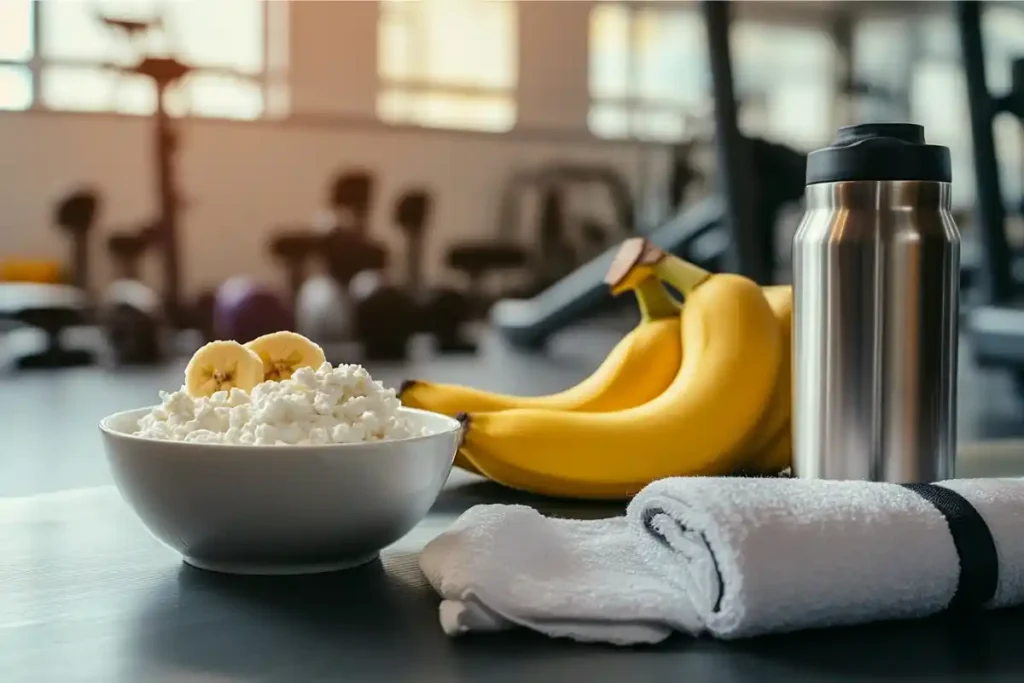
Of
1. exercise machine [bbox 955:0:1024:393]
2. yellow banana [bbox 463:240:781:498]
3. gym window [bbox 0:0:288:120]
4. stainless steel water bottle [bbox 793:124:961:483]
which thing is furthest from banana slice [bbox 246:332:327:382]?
gym window [bbox 0:0:288:120]

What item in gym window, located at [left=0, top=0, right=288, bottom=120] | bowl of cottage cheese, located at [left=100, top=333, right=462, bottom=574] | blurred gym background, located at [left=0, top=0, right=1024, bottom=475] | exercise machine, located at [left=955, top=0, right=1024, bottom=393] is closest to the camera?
bowl of cottage cheese, located at [left=100, top=333, right=462, bottom=574]

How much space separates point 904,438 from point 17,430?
102 centimetres

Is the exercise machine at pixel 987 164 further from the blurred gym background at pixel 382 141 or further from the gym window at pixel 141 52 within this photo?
the gym window at pixel 141 52

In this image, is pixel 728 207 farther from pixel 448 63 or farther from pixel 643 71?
pixel 643 71

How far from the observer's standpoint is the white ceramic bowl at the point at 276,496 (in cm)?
53

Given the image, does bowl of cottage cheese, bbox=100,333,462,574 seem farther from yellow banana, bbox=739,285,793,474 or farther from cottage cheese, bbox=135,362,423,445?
yellow banana, bbox=739,285,793,474

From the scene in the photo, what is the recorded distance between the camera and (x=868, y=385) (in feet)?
2.06

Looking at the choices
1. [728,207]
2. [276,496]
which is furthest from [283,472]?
[728,207]

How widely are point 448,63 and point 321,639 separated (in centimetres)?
632

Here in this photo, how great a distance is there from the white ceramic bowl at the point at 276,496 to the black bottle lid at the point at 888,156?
264 mm

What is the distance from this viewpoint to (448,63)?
655cm

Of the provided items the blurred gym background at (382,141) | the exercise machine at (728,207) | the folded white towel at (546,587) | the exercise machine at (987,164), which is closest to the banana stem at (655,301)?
the folded white towel at (546,587)

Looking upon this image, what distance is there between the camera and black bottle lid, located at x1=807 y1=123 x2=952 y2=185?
62 centimetres

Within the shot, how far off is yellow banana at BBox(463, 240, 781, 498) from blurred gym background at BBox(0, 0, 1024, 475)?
1918mm
